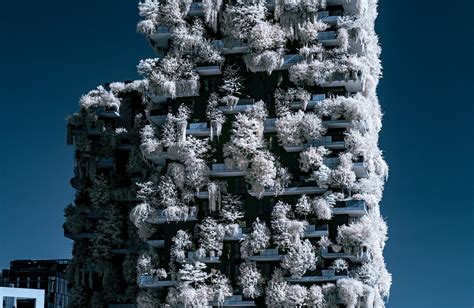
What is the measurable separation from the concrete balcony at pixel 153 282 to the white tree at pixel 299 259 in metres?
8.26

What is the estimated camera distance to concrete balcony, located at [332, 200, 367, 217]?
68.1 meters

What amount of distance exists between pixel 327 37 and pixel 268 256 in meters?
16.0

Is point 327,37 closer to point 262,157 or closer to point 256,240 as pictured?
point 262,157

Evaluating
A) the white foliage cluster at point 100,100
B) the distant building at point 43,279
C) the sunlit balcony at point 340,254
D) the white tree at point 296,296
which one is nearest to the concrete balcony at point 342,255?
the sunlit balcony at point 340,254

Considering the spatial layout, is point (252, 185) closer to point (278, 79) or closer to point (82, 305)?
point (278, 79)

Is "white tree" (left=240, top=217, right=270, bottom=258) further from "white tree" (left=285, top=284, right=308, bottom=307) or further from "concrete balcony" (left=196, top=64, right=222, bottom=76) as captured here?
"concrete balcony" (left=196, top=64, right=222, bottom=76)

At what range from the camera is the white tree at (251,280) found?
6800cm

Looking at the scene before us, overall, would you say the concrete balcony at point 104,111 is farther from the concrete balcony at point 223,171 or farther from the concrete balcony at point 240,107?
the concrete balcony at point 223,171

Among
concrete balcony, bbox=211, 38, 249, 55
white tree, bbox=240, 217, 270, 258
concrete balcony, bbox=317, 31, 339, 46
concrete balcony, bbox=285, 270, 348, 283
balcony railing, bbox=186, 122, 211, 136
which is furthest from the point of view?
concrete balcony, bbox=211, 38, 249, 55

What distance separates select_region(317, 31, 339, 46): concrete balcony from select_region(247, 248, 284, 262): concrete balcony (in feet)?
49.9

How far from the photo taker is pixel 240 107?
71.8 meters

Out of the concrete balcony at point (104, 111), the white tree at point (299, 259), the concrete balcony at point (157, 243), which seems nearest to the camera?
the white tree at point (299, 259)

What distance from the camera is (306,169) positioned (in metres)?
69.5

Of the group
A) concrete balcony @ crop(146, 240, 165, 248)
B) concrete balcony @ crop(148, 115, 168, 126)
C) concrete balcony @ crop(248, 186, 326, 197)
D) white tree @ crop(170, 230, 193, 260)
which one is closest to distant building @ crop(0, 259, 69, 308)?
concrete balcony @ crop(146, 240, 165, 248)
